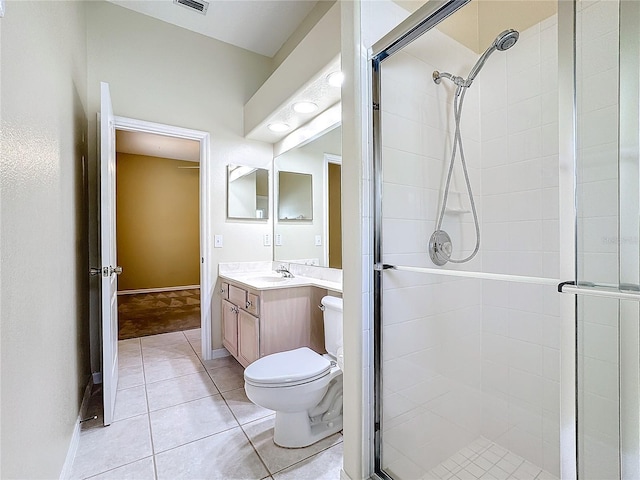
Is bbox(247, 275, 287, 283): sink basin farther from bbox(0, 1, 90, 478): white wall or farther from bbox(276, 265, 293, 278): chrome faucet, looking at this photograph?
bbox(0, 1, 90, 478): white wall

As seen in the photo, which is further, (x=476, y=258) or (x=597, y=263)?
(x=476, y=258)

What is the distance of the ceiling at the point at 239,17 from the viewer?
2.50 m

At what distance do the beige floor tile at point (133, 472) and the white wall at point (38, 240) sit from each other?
0.69 ft

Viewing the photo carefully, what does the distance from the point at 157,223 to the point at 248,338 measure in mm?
4571

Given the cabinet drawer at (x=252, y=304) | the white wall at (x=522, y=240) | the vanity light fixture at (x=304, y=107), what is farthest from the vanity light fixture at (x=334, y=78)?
the cabinet drawer at (x=252, y=304)

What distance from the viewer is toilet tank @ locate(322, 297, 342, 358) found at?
196 cm

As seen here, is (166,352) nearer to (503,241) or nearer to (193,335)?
(193,335)

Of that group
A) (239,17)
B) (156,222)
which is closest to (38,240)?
(239,17)

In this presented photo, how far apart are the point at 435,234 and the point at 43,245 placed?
168cm

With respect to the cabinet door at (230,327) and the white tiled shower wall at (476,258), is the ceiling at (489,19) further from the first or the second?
the cabinet door at (230,327)

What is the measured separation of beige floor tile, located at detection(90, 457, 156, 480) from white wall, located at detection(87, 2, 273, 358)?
49.9 inches

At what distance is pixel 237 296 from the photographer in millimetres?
2498

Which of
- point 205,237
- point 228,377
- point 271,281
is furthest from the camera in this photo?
point 205,237

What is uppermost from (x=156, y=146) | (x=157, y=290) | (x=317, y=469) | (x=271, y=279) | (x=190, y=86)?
(x=156, y=146)
